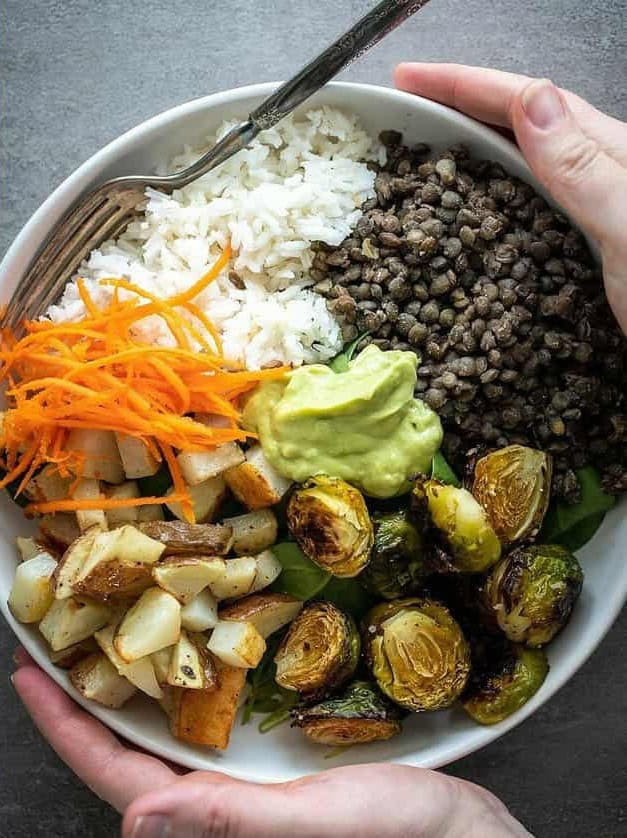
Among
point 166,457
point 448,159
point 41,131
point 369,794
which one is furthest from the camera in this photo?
point 41,131

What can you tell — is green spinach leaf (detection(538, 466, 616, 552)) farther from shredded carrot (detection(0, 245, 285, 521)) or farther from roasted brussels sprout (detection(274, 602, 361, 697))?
shredded carrot (detection(0, 245, 285, 521))

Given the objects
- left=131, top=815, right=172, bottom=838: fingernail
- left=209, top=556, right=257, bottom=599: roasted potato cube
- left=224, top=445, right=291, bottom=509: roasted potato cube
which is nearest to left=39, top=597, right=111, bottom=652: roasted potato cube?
left=209, top=556, right=257, bottom=599: roasted potato cube

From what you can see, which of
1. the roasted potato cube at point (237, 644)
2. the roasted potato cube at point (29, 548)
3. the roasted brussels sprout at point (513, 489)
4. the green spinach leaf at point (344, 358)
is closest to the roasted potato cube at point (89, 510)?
the roasted potato cube at point (29, 548)

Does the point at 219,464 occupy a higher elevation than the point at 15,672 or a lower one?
higher

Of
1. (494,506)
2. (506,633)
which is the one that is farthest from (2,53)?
(506,633)

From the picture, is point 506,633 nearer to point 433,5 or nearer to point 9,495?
point 9,495
